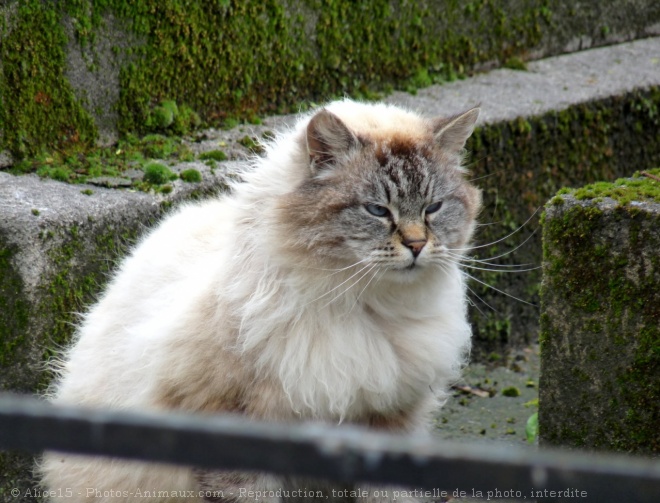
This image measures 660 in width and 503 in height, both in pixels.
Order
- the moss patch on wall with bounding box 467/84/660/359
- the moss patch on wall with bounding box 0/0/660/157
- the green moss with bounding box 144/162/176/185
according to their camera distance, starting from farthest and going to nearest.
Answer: the moss patch on wall with bounding box 467/84/660/359 → the green moss with bounding box 144/162/176/185 → the moss patch on wall with bounding box 0/0/660/157

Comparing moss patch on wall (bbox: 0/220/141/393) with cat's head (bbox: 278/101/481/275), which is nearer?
cat's head (bbox: 278/101/481/275)

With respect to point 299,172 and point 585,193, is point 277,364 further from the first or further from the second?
point 585,193

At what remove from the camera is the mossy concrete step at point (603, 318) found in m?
2.94

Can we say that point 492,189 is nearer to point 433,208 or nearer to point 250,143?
point 250,143

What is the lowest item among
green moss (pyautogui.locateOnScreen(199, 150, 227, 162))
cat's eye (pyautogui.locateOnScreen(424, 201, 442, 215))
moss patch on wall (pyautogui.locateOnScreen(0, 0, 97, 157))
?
cat's eye (pyautogui.locateOnScreen(424, 201, 442, 215))

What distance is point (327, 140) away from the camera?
2.78m

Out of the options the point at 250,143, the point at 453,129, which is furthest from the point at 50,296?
the point at 453,129

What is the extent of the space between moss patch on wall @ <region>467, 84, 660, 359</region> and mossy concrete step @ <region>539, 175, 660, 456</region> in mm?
1491

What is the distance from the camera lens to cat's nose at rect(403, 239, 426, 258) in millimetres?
2750

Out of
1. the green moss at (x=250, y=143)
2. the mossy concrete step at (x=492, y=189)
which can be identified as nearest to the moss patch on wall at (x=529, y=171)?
the mossy concrete step at (x=492, y=189)

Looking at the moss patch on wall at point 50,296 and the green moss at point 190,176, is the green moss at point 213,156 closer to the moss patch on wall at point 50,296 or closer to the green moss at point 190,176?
the green moss at point 190,176

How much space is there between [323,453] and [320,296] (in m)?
1.82

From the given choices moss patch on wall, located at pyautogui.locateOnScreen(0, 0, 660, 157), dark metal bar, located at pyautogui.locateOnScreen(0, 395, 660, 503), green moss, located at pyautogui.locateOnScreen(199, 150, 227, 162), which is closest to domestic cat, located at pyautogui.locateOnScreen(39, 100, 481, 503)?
green moss, located at pyautogui.locateOnScreen(199, 150, 227, 162)

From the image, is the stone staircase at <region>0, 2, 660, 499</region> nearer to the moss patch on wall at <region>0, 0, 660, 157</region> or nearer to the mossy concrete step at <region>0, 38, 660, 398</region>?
the mossy concrete step at <region>0, 38, 660, 398</region>
